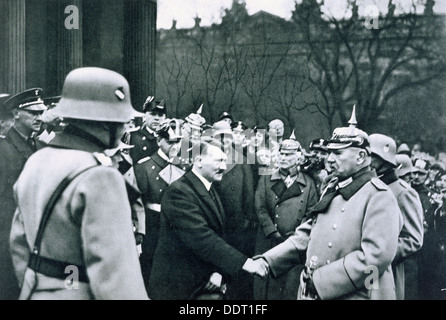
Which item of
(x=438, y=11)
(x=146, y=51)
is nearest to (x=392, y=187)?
(x=438, y=11)

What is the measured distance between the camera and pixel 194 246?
5.31 m

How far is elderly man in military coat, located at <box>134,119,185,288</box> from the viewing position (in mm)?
5621

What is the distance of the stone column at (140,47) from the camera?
598cm

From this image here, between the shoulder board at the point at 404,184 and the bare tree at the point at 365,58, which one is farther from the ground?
the bare tree at the point at 365,58

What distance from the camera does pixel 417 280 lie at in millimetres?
5625

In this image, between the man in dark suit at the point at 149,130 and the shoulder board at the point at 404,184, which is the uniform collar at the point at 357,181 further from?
the man in dark suit at the point at 149,130

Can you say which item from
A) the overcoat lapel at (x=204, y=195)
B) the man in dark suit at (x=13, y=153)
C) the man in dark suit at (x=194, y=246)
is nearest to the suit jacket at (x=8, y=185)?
the man in dark suit at (x=13, y=153)

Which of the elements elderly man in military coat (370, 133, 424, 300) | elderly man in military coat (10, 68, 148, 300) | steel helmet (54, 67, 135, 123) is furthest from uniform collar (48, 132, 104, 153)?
elderly man in military coat (370, 133, 424, 300)

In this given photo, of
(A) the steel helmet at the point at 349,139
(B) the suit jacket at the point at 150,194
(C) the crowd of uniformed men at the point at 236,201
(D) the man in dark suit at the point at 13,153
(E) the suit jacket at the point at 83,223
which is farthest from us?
(B) the suit jacket at the point at 150,194

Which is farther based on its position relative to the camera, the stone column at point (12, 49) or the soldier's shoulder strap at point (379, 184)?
the stone column at point (12, 49)

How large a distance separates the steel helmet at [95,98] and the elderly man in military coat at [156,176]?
1608 mm

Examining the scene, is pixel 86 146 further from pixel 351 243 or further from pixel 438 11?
pixel 438 11

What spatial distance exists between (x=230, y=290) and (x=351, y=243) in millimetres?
1261

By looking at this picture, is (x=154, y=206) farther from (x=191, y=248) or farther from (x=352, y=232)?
(x=352, y=232)
